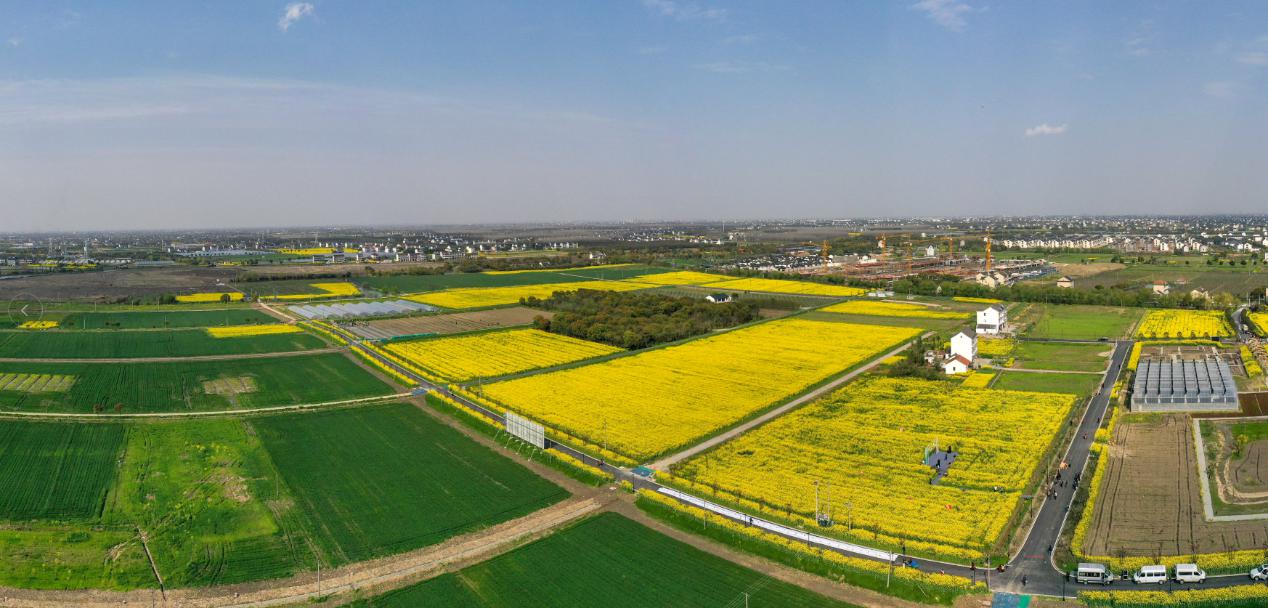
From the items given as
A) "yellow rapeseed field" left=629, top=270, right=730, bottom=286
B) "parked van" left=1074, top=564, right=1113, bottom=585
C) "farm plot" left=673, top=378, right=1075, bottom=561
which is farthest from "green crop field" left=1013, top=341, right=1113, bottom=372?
"yellow rapeseed field" left=629, top=270, right=730, bottom=286

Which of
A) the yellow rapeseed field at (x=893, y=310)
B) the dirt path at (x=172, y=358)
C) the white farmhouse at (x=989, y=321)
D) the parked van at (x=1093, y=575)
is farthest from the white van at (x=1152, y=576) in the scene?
the dirt path at (x=172, y=358)

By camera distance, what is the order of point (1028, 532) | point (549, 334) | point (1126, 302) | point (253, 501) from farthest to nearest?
point (1126, 302) → point (549, 334) → point (253, 501) → point (1028, 532)

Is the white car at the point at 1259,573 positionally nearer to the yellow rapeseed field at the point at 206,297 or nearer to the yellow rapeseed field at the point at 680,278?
the yellow rapeseed field at the point at 680,278

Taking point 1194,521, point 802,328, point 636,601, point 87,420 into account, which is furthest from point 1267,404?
point 87,420

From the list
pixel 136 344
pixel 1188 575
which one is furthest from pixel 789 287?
pixel 1188 575

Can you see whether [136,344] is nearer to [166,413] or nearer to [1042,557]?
[166,413]

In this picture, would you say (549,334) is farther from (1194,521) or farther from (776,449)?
(1194,521)
